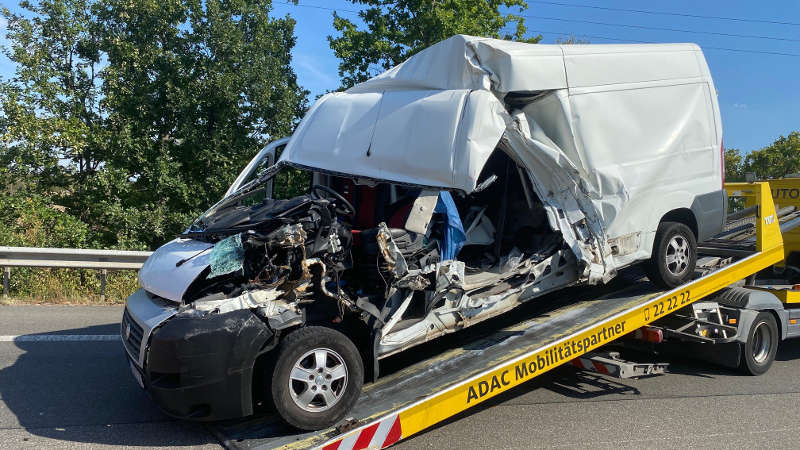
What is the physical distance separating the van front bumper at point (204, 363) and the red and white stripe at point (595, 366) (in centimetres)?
309

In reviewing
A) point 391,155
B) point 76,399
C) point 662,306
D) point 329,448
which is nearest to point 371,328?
point 329,448

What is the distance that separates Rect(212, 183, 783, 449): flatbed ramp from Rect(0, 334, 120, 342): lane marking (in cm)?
325

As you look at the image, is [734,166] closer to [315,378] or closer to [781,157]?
[781,157]

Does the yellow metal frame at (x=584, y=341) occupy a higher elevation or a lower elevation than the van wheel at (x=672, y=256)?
lower

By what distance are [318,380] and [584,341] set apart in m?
2.25

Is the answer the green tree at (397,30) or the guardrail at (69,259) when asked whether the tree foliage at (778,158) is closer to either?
the green tree at (397,30)

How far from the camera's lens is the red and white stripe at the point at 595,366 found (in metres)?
5.00

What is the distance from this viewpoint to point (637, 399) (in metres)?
5.03

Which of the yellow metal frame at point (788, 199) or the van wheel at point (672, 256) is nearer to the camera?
the van wheel at point (672, 256)

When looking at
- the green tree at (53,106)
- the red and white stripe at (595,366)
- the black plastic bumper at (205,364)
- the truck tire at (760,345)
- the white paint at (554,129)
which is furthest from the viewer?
the green tree at (53,106)

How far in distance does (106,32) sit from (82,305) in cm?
764

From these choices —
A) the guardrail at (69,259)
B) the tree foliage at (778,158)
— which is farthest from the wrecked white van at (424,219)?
the tree foliage at (778,158)

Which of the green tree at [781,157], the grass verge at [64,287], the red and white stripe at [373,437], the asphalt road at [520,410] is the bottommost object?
the asphalt road at [520,410]

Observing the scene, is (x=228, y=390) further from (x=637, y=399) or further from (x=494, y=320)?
(x=637, y=399)
